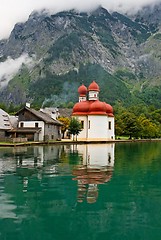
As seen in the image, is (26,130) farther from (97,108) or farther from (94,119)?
(97,108)

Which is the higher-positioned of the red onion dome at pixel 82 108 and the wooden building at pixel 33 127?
the red onion dome at pixel 82 108

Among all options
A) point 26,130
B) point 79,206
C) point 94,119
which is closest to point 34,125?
point 26,130

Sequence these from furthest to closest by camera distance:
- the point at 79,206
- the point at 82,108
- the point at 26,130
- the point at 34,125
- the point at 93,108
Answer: the point at 82,108
the point at 93,108
the point at 34,125
the point at 26,130
the point at 79,206

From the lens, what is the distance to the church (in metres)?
82.6

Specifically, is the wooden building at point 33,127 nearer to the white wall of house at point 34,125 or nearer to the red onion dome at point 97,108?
the white wall of house at point 34,125

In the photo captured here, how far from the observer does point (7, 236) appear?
978cm

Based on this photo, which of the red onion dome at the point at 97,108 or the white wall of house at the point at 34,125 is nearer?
the white wall of house at the point at 34,125

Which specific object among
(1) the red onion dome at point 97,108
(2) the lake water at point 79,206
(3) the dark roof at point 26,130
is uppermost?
(1) the red onion dome at point 97,108

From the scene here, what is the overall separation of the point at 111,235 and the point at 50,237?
1.73 m

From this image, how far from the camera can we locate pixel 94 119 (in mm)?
83062

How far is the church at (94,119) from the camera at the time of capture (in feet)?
271

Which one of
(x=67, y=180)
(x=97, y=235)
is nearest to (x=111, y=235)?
(x=97, y=235)

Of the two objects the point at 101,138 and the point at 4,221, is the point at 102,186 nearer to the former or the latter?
→ the point at 4,221

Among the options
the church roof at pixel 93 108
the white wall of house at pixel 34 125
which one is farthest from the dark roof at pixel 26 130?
the church roof at pixel 93 108
